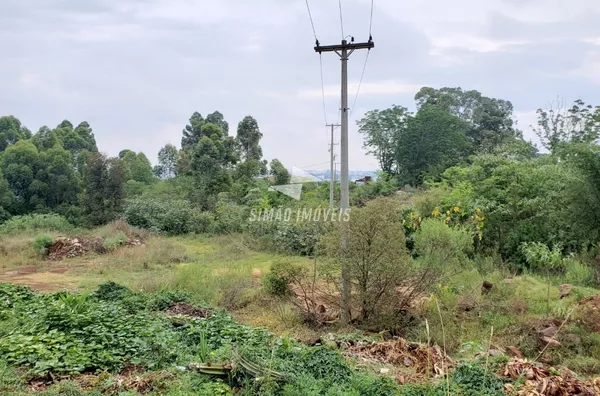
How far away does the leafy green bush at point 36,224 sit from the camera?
54.9 ft

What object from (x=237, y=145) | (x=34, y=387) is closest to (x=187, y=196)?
(x=237, y=145)

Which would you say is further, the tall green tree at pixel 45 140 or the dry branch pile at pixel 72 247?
the tall green tree at pixel 45 140

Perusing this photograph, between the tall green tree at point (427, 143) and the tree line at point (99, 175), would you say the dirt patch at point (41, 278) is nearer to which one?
the tree line at point (99, 175)

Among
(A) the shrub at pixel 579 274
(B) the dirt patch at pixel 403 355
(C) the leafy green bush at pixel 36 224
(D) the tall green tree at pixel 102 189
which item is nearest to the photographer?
(B) the dirt patch at pixel 403 355

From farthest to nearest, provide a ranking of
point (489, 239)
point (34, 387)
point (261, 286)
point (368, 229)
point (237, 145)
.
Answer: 1. point (237, 145)
2. point (489, 239)
3. point (261, 286)
4. point (368, 229)
5. point (34, 387)

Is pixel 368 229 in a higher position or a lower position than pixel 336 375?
higher

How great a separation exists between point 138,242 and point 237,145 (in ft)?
39.2

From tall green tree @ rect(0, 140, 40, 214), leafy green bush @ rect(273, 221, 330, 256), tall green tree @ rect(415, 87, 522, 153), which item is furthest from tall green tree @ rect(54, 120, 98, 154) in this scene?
tall green tree @ rect(415, 87, 522, 153)

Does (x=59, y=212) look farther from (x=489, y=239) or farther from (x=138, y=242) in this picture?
(x=489, y=239)

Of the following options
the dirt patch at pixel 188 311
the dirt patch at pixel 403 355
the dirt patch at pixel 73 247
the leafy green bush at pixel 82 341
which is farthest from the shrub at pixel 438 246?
the dirt patch at pixel 73 247

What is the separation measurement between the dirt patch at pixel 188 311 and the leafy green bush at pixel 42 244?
8.69m

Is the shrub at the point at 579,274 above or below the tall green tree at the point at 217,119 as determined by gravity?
below

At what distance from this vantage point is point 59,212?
67.1ft

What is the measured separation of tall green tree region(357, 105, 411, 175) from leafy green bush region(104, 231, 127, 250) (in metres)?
19.0
